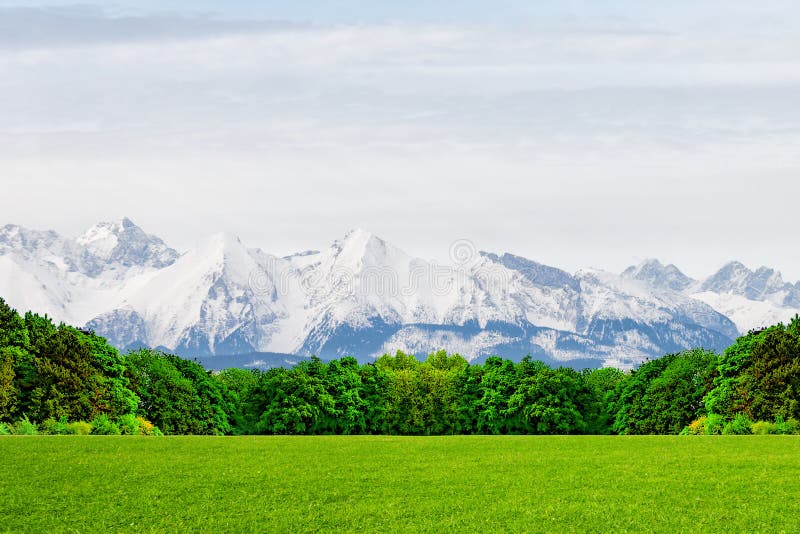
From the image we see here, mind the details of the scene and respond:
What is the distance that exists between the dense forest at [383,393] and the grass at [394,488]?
37226 mm

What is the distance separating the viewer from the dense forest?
83.6 metres

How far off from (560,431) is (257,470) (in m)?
74.9

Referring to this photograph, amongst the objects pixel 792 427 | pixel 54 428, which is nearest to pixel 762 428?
pixel 792 427

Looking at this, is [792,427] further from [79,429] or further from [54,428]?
[54,428]

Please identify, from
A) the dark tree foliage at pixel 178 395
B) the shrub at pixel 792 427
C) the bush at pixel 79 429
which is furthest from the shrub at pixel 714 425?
the dark tree foliage at pixel 178 395

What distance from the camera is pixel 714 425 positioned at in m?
81.5

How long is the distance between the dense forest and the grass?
1466 inches

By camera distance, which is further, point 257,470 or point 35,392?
point 35,392

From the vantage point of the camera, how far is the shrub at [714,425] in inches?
3175

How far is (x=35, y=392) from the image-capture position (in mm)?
81500

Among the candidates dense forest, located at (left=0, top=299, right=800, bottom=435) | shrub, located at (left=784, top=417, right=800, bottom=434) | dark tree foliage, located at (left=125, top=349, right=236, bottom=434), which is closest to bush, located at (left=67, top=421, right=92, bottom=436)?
dense forest, located at (left=0, top=299, right=800, bottom=435)

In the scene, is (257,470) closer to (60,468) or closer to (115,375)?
(60,468)

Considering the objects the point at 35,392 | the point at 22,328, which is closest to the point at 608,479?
the point at 35,392

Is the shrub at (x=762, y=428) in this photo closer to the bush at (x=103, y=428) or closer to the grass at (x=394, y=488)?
the grass at (x=394, y=488)
